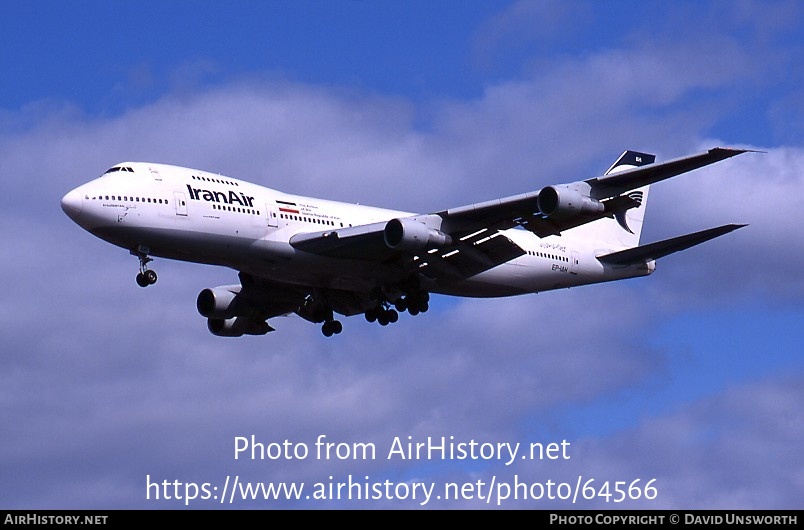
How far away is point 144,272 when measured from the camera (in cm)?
4669

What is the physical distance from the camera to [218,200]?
47.8 meters

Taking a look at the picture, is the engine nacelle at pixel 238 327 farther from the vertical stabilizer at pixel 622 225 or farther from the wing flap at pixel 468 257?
the vertical stabilizer at pixel 622 225

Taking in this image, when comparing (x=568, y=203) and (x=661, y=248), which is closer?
(x=568, y=203)

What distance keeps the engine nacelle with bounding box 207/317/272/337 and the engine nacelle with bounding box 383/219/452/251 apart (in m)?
11.4

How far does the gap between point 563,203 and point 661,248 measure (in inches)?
343

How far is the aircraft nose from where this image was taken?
151 ft

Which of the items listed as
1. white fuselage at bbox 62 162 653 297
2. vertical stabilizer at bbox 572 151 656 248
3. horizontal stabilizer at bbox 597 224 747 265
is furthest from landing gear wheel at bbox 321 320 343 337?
horizontal stabilizer at bbox 597 224 747 265

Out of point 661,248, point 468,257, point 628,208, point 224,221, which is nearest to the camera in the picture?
point 224,221

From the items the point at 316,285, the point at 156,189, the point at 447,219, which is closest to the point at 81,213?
the point at 156,189

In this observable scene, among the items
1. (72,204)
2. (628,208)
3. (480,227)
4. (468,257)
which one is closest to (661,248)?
(628,208)

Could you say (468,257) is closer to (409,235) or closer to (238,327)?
(409,235)

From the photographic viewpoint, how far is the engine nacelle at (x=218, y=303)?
182 ft
